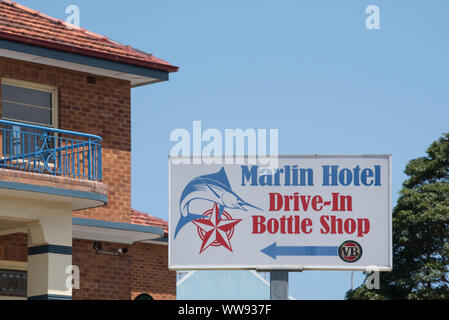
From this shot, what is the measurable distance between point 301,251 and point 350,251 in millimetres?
1089

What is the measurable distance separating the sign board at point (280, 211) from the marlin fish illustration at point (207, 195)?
23 mm

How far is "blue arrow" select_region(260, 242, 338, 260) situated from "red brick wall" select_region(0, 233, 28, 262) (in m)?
5.35

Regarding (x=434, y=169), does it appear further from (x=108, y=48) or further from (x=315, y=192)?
(x=108, y=48)

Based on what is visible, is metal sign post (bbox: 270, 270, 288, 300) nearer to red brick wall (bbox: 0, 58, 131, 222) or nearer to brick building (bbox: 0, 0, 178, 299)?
brick building (bbox: 0, 0, 178, 299)

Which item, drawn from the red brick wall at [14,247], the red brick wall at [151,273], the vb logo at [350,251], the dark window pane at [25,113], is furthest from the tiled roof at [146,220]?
the vb logo at [350,251]

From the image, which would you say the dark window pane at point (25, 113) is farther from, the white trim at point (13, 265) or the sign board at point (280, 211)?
the sign board at point (280, 211)

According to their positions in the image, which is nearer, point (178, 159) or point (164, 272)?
point (178, 159)

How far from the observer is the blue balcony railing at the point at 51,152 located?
2231cm

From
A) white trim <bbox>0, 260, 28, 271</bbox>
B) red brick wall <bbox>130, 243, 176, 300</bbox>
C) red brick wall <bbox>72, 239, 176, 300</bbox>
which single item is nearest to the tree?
red brick wall <bbox>130, 243, 176, 300</bbox>

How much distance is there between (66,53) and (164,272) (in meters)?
8.30

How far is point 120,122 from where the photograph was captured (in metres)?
25.8

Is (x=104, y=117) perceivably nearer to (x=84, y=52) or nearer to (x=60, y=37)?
(x=84, y=52)

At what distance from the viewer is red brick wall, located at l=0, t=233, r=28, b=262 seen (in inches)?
938
